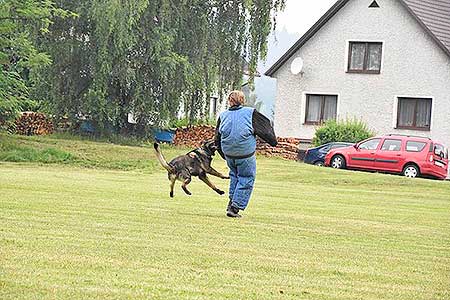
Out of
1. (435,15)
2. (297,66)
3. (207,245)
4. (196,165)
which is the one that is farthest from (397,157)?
(207,245)

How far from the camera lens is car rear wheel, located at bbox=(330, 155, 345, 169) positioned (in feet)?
129

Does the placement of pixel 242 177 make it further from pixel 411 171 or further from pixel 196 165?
pixel 411 171

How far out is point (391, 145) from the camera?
38531mm

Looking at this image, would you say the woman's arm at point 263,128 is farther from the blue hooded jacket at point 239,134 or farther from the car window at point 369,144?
the car window at point 369,144

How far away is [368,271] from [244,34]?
34069mm

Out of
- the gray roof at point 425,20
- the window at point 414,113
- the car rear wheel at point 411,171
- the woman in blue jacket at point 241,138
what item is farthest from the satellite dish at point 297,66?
the woman in blue jacket at point 241,138

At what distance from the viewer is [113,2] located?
36812mm

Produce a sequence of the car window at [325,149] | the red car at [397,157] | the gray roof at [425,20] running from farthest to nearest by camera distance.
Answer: the gray roof at [425,20] → the car window at [325,149] → the red car at [397,157]

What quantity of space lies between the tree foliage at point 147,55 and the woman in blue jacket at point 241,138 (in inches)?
886

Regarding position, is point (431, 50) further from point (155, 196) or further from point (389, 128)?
point (155, 196)

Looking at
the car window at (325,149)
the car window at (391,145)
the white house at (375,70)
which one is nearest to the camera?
A: the car window at (391,145)

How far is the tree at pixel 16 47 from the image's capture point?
32719mm

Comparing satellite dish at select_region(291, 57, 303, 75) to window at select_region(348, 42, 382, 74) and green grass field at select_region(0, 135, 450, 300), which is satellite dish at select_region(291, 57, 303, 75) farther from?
green grass field at select_region(0, 135, 450, 300)

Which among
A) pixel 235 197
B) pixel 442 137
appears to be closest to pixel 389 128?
pixel 442 137
